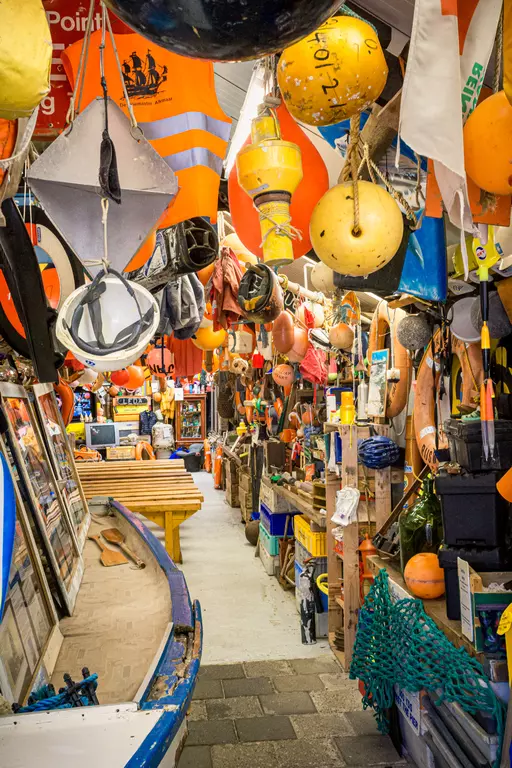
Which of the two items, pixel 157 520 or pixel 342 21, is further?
pixel 157 520

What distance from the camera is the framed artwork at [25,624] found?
1.92m

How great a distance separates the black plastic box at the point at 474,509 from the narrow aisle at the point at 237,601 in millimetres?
3025

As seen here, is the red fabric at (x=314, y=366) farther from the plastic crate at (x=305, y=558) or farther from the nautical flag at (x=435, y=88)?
the nautical flag at (x=435, y=88)

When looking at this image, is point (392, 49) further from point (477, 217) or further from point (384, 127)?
point (477, 217)

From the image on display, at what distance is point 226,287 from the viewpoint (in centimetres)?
383

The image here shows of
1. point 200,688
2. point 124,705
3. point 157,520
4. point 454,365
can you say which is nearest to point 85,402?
point 157,520

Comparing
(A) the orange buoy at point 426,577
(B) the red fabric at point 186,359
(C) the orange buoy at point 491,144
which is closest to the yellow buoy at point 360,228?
(C) the orange buoy at point 491,144

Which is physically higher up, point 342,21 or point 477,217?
point 342,21

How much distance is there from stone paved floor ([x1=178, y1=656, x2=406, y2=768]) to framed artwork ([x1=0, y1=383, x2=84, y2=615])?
4.61 ft

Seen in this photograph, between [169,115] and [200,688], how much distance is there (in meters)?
3.97

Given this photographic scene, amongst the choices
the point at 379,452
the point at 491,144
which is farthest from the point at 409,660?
the point at 491,144

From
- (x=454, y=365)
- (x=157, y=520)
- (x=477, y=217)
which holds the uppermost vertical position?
(x=477, y=217)

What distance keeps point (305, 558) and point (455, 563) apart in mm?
3398

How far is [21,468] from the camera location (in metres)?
2.90
